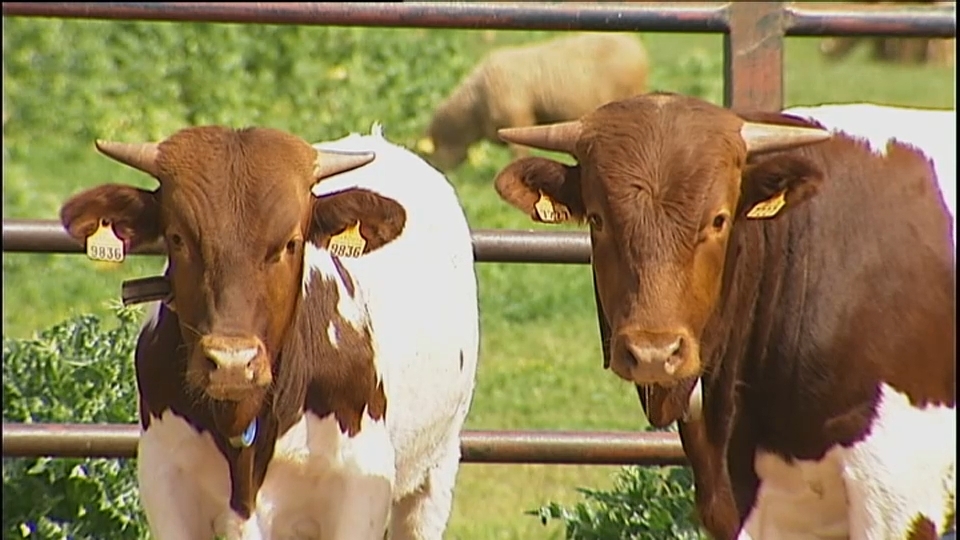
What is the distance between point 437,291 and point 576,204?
0.95 metres

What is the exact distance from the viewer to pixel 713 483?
4875 millimetres

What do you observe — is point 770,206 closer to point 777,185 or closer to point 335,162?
point 777,185

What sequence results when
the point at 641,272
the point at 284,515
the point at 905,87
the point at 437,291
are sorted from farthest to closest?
the point at 905,87 < the point at 437,291 < the point at 284,515 < the point at 641,272

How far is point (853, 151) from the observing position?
16.0 feet

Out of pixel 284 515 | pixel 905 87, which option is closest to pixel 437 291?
→ pixel 284 515

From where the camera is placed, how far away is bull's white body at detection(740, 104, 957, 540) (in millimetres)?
4711

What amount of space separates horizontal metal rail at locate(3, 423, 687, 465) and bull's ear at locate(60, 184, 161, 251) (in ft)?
3.90

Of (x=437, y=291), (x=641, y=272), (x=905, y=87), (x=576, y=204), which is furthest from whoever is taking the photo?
(x=905, y=87)

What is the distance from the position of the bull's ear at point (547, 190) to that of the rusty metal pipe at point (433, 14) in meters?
1.33

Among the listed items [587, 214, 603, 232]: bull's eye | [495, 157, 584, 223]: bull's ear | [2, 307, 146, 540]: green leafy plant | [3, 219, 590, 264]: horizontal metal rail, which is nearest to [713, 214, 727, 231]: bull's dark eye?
[587, 214, 603, 232]: bull's eye

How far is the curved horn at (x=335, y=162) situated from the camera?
4902 millimetres

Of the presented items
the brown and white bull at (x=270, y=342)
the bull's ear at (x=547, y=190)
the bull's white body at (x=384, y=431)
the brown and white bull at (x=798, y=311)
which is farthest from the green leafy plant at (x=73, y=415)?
the brown and white bull at (x=798, y=311)

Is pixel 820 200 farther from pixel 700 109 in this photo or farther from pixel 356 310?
pixel 356 310

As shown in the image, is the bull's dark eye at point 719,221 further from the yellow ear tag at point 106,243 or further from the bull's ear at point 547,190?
the yellow ear tag at point 106,243
